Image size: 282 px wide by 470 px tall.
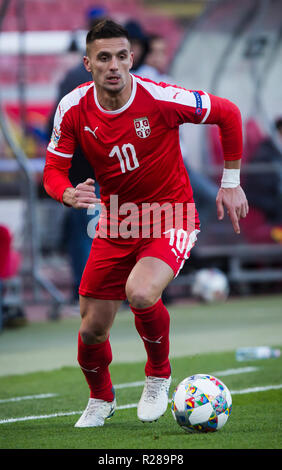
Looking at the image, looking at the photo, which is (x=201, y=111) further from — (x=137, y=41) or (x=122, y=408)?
(x=137, y=41)

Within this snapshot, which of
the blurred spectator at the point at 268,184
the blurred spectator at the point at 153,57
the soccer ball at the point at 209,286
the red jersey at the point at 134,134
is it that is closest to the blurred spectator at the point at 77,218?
the blurred spectator at the point at 153,57

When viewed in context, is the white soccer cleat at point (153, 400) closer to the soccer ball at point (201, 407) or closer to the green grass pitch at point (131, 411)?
the green grass pitch at point (131, 411)

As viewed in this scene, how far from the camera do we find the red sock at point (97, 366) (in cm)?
509

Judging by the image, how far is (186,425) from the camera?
15.2 feet

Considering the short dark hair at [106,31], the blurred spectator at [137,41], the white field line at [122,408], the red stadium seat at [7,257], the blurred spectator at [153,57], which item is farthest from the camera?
the blurred spectator at [153,57]

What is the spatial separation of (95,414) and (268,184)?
807 centimetres

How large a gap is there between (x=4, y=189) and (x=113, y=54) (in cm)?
984

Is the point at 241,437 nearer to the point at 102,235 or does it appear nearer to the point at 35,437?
the point at 35,437

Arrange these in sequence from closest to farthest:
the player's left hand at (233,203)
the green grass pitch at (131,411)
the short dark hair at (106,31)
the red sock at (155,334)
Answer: the green grass pitch at (131,411), the red sock at (155,334), the short dark hair at (106,31), the player's left hand at (233,203)

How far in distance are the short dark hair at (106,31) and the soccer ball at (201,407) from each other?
190 cm

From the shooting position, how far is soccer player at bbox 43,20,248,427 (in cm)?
497

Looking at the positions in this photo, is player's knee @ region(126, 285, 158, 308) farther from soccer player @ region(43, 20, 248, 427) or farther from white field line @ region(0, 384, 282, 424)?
white field line @ region(0, 384, 282, 424)

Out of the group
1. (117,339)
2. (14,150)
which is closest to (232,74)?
(14,150)

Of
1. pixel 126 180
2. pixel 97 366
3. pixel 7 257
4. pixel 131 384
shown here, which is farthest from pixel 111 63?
pixel 7 257
